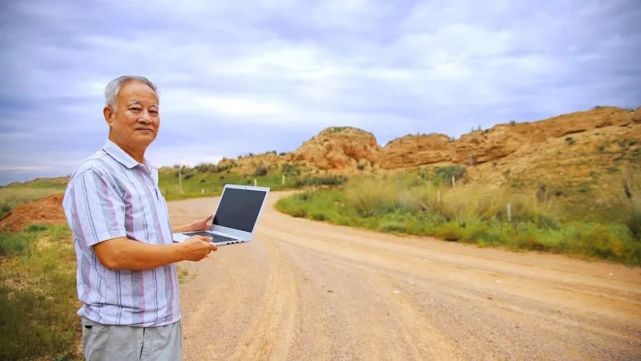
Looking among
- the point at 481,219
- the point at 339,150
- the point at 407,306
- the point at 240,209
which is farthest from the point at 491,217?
the point at 339,150

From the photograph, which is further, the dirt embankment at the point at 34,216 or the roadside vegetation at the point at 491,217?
the dirt embankment at the point at 34,216

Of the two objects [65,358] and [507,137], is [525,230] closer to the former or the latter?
[65,358]

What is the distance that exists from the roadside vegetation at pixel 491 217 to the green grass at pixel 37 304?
28.5 ft

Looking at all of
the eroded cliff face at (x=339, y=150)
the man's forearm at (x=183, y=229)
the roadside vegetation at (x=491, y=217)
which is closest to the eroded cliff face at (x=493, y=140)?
the eroded cliff face at (x=339, y=150)

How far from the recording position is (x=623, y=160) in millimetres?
27547

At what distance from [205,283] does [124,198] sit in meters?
5.44

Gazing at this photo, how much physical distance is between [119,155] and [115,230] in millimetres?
376

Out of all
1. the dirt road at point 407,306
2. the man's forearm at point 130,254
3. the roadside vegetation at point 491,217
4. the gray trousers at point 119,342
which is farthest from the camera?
the roadside vegetation at point 491,217

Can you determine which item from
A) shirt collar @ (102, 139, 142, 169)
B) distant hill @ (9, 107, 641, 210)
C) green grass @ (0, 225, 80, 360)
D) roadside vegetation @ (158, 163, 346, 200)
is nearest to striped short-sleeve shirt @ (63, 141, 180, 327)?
shirt collar @ (102, 139, 142, 169)

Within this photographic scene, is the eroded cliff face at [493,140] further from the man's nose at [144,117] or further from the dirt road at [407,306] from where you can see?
the man's nose at [144,117]

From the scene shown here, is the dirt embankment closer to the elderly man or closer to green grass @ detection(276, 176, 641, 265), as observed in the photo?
green grass @ detection(276, 176, 641, 265)

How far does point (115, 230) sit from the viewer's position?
1.97m

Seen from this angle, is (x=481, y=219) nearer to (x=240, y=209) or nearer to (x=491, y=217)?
(x=491, y=217)

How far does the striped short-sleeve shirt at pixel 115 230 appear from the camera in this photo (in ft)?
6.51
